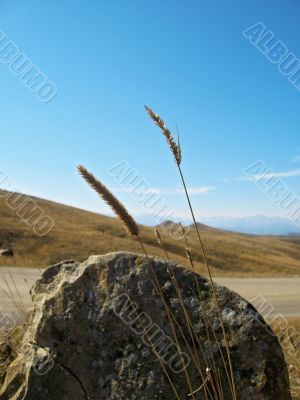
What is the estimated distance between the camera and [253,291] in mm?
19375

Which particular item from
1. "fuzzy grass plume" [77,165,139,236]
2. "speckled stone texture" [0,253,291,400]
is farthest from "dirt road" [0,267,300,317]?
"fuzzy grass plume" [77,165,139,236]

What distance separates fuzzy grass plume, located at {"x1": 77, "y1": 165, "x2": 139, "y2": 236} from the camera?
2.57 m

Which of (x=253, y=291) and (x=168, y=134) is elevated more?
(x=168, y=134)

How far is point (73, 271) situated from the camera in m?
5.02

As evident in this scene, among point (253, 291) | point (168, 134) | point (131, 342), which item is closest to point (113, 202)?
point (168, 134)

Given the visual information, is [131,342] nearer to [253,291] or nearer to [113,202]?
[113,202]

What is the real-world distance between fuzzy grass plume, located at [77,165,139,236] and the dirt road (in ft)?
31.3

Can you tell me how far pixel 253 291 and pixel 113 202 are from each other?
1781cm

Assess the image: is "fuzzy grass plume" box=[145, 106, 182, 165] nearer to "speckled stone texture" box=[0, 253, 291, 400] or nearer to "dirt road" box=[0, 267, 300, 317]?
"speckled stone texture" box=[0, 253, 291, 400]

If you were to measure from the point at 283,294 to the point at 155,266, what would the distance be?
602 inches

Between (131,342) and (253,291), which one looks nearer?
(131,342)

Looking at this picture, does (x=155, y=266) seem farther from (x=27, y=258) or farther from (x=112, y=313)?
(x=27, y=258)

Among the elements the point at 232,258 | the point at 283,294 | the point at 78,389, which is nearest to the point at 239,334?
the point at 78,389

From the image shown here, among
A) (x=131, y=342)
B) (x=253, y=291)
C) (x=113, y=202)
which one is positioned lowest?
(x=253, y=291)
